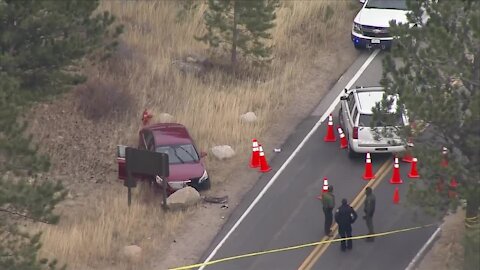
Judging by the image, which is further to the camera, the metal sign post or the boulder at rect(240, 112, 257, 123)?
the boulder at rect(240, 112, 257, 123)

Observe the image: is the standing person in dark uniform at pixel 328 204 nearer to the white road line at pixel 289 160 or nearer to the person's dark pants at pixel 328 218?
the person's dark pants at pixel 328 218

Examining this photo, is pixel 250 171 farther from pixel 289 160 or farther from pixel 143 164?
pixel 143 164

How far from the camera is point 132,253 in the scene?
21.4 metres

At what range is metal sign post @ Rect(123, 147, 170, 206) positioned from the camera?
22.7 metres

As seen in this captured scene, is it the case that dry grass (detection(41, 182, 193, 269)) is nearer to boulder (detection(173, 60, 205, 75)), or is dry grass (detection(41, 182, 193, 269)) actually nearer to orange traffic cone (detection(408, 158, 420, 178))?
orange traffic cone (detection(408, 158, 420, 178))

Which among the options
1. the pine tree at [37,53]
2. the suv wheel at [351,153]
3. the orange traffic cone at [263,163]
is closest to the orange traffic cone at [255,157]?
the orange traffic cone at [263,163]

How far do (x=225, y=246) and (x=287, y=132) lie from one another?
19.7ft

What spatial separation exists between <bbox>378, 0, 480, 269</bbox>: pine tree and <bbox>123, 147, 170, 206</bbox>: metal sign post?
5.95 metres

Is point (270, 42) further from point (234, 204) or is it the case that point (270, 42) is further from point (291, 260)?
point (291, 260)

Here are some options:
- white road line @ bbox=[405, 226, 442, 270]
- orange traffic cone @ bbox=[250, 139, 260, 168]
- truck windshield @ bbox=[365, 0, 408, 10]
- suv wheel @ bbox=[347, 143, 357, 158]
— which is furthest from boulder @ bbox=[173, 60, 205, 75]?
white road line @ bbox=[405, 226, 442, 270]

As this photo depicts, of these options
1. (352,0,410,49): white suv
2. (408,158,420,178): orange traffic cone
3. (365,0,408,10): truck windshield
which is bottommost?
(408,158,420,178): orange traffic cone

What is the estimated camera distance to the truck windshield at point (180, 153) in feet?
79.5

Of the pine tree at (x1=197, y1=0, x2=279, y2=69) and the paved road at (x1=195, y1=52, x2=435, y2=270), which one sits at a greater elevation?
the pine tree at (x1=197, y1=0, x2=279, y2=69)

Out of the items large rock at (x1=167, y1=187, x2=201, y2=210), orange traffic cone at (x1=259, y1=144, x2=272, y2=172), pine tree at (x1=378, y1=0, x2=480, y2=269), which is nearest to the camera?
pine tree at (x1=378, y1=0, x2=480, y2=269)
